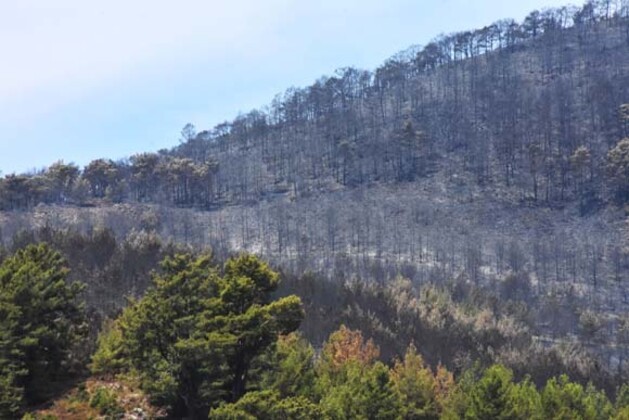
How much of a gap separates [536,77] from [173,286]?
120m

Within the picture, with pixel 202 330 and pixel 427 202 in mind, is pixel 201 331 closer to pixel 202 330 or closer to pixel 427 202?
pixel 202 330

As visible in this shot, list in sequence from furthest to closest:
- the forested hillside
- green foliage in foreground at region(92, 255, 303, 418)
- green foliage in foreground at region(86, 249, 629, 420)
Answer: the forested hillside
green foliage in foreground at region(92, 255, 303, 418)
green foliage in foreground at region(86, 249, 629, 420)

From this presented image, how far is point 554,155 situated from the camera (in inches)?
4316

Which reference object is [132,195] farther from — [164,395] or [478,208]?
[164,395]

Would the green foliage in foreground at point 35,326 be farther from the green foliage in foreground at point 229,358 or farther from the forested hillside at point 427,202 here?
the forested hillside at point 427,202

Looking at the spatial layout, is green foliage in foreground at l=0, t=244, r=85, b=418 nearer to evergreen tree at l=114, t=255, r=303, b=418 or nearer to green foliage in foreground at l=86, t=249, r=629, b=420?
green foliage in foreground at l=86, t=249, r=629, b=420

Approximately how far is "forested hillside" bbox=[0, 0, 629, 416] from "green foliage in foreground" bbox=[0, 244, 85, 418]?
13.4 metres

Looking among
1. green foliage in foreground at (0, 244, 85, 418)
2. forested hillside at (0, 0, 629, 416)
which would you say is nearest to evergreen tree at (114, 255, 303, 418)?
green foliage in foreground at (0, 244, 85, 418)

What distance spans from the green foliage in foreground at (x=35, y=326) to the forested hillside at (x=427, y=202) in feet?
44.0

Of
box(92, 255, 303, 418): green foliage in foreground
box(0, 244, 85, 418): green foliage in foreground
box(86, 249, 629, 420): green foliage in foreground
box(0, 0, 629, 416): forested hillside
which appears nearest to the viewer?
box(86, 249, 629, 420): green foliage in foreground

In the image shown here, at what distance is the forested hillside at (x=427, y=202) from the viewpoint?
5762 cm

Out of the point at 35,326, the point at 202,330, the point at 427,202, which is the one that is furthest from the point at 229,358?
the point at 427,202

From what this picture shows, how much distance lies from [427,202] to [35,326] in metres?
78.3

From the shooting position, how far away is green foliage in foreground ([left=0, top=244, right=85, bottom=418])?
23.9 m
